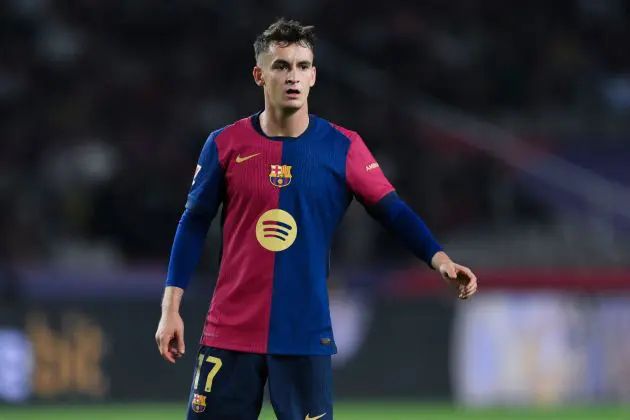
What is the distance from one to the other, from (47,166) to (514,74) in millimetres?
5573

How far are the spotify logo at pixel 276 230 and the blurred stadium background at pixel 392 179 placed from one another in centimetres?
710

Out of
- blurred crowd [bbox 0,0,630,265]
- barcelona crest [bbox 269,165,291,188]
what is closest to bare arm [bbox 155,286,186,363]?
barcelona crest [bbox 269,165,291,188]

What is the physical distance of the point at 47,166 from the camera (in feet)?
50.5

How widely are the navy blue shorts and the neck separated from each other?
2.54ft

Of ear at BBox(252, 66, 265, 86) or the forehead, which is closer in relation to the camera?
the forehead

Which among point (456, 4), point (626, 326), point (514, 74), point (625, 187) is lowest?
point (626, 326)

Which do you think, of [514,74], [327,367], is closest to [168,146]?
[514,74]

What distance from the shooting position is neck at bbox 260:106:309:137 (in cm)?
498

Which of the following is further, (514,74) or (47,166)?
(514,74)

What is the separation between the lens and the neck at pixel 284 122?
196 inches

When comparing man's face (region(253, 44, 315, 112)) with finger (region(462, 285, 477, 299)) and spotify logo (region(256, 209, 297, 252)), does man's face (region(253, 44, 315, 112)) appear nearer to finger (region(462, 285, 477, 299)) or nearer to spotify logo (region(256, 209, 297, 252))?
spotify logo (region(256, 209, 297, 252))

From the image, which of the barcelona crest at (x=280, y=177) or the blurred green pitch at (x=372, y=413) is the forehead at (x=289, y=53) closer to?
the barcelona crest at (x=280, y=177)

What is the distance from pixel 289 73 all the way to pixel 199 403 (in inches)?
45.6

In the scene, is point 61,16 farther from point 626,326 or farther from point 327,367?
point 327,367
